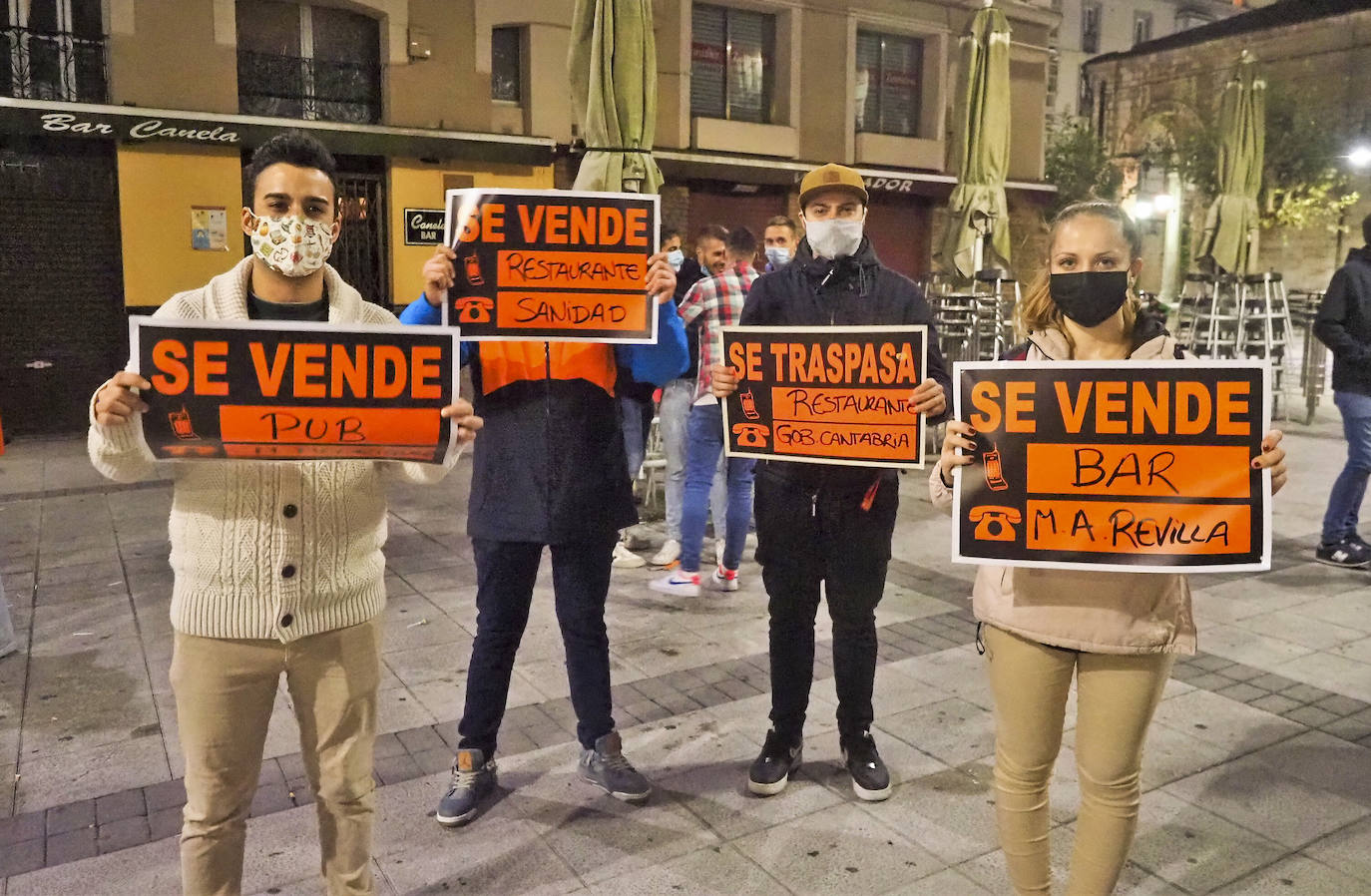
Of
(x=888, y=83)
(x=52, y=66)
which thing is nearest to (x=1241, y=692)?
(x=52, y=66)

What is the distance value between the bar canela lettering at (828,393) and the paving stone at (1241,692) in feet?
7.49

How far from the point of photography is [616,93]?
737 cm

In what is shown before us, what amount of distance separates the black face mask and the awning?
1070 cm

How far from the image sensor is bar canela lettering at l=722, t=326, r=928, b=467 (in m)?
3.60

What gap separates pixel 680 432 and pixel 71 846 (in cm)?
404

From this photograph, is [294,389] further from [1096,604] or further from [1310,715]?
[1310,715]

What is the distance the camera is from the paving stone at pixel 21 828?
344 cm

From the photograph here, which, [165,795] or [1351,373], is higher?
[1351,373]

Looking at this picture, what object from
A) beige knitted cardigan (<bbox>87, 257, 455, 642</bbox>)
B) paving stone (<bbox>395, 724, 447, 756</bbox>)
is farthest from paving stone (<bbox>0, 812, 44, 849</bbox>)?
beige knitted cardigan (<bbox>87, 257, 455, 642</bbox>)

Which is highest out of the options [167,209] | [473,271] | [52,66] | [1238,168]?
[52,66]

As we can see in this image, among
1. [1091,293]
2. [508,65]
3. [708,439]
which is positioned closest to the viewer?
[1091,293]

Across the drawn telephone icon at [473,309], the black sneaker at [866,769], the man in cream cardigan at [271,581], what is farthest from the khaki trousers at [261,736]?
the black sneaker at [866,769]

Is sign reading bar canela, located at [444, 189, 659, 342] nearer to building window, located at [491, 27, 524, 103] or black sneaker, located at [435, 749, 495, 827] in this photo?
black sneaker, located at [435, 749, 495, 827]

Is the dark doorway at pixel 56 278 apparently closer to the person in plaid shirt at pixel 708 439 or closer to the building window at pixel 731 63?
the building window at pixel 731 63
